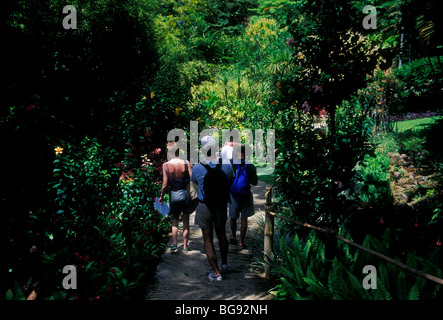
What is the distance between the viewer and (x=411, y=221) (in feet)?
13.7

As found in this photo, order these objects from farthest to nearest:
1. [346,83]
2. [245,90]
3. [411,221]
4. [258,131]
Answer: [245,90]
[258,131]
[411,221]
[346,83]

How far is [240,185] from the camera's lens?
4.55 m

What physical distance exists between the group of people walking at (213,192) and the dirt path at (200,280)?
0.48 ft

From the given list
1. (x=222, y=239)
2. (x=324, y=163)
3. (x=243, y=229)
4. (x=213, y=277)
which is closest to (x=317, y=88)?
(x=324, y=163)

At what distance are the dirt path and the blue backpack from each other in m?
0.93

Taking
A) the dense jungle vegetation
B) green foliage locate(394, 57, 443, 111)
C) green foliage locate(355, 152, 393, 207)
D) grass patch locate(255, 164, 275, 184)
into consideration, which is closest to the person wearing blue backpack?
the dense jungle vegetation

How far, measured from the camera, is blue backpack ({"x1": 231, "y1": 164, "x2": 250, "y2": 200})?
14.9 ft

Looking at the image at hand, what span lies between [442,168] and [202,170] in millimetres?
4603

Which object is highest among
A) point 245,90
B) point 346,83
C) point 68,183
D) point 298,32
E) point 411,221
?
point 245,90

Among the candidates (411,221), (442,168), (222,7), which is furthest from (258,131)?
(222,7)

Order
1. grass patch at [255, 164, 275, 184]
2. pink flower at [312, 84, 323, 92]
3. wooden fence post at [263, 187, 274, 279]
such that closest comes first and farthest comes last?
pink flower at [312, 84, 323, 92]
wooden fence post at [263, 187, 274, 279]
grass patch at [255, 164, 275, 184]

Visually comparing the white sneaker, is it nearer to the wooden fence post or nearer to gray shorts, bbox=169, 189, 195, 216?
the wooden fence post

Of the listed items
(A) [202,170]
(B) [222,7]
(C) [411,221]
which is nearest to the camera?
(A) [202,170]

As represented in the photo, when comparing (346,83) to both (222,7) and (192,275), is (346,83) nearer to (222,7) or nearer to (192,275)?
(192,275)
